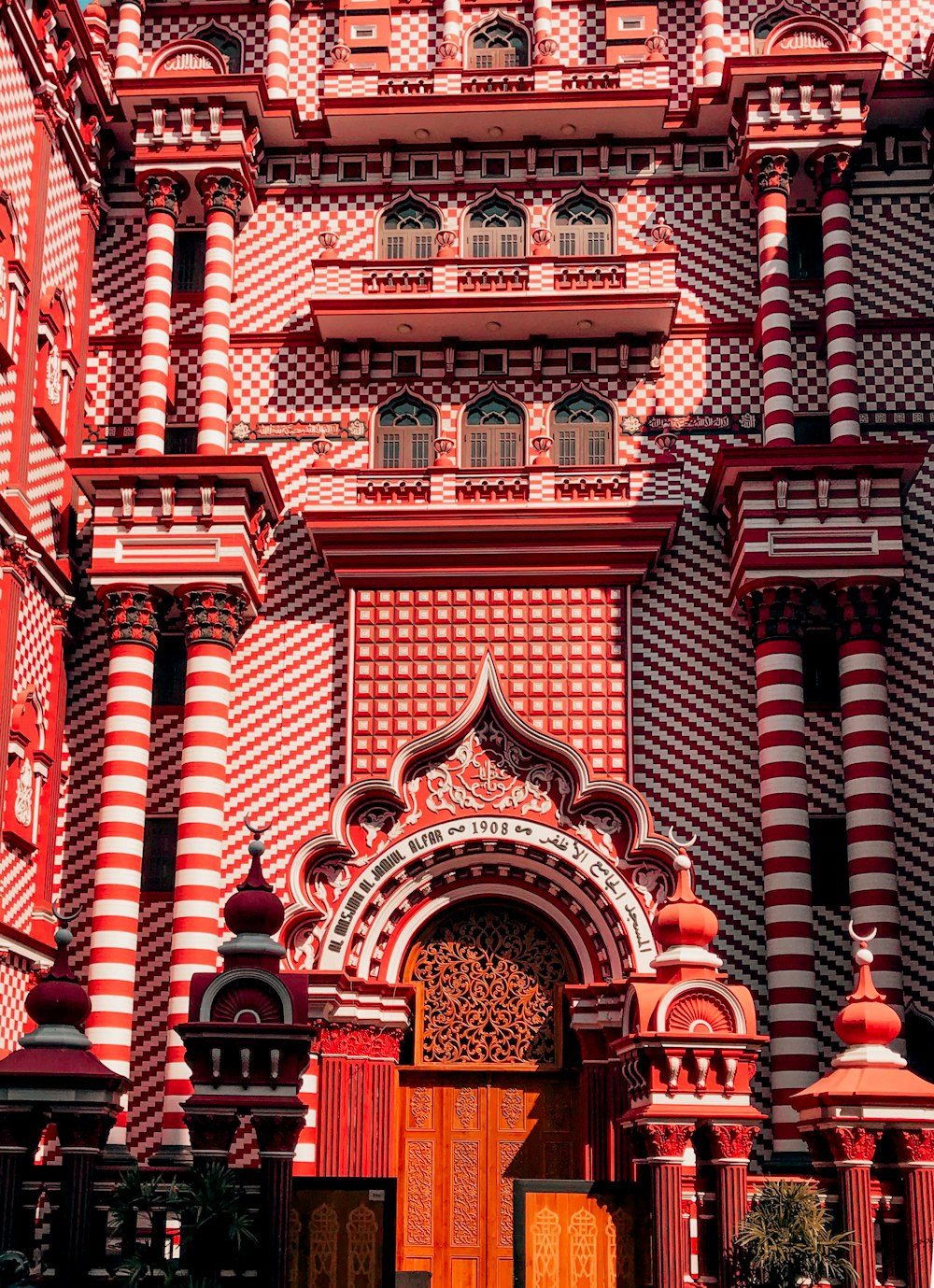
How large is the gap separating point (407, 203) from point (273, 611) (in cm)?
773

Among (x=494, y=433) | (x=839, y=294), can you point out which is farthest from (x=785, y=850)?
(x=839, y=294)

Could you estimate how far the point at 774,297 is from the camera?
89.9 feet

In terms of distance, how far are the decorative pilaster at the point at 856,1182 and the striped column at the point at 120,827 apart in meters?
10.7

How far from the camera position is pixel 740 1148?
56.7 ft

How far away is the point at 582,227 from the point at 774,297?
3790mm

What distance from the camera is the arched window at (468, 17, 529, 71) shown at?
3055 centimetres

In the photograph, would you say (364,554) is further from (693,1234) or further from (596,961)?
(693,1234)

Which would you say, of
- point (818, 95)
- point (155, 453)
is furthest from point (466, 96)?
point (155, 453)

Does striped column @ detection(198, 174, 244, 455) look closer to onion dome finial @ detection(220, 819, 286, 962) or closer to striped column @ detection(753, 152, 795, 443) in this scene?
striped column @ detection(753, 152, 795, 443)

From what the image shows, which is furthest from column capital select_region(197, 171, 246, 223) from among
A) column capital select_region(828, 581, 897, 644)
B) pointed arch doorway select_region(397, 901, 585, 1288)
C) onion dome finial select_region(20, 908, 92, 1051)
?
onion dome finial select_region(20, 908, 92, 1051)

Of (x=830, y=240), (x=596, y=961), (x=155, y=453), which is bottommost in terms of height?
(x=596, y=961)

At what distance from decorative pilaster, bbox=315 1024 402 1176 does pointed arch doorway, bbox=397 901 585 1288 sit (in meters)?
0.65

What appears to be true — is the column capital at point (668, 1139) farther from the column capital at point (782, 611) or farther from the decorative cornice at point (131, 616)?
the decorative cornice at point (131, 616)

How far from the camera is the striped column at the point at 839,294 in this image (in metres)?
26.7
